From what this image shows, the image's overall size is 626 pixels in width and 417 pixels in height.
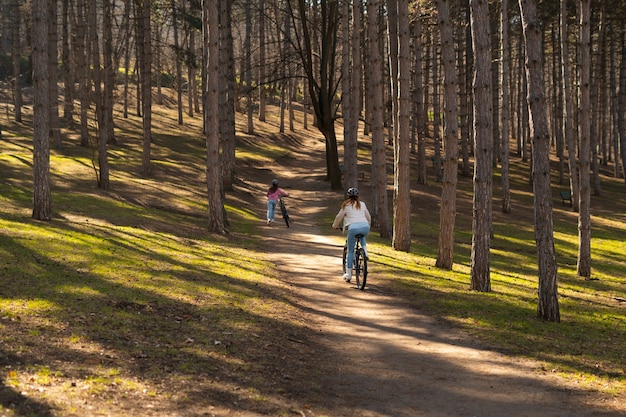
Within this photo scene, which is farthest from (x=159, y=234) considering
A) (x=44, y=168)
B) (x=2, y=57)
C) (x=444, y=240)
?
(x=2, y=57)

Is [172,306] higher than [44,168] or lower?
lower

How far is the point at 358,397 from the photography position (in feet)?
24.7

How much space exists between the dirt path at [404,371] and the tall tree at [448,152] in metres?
3.11

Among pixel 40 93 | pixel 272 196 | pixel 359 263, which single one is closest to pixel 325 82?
pixel 272 196

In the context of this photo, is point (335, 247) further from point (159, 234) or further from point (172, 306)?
point (172, 306)

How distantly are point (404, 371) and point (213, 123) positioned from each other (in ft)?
43.0

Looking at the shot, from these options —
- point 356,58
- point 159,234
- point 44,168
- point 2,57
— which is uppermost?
point 2,57

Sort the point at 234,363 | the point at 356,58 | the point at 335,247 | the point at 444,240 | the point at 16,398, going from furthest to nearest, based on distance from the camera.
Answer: the point at 356,58 < the point at 335,247 < the point at 444,240 < the point at 234,363 < the point at 16,398

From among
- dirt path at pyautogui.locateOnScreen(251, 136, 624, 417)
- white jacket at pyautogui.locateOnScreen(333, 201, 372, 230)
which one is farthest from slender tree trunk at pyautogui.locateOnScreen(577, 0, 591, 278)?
white jacket at pyautogui.locateOnScreen(333, 201, 372, 230)

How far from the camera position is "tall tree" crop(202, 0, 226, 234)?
20.1 m

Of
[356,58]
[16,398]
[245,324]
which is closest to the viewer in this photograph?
[16,398]

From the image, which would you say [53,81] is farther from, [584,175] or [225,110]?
[584,175]

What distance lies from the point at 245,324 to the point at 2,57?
67.6 metres

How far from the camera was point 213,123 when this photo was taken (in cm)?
2022
